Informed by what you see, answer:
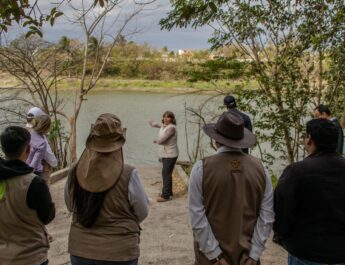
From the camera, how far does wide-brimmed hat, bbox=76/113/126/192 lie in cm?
254

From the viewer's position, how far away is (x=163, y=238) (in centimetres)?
529

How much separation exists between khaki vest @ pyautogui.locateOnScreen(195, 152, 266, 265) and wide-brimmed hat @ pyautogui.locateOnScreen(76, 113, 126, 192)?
1.61 feet

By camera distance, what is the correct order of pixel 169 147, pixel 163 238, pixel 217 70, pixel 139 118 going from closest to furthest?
1. pixel 163 238
2. pixel 169 147
3. pixel 217 70
4. pixel 139 118

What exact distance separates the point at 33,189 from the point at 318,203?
1.53 meters

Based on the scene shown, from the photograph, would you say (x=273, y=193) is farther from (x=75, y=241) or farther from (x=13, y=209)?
(x=13, y=209)

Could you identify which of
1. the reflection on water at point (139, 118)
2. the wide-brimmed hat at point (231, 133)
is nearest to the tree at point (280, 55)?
the reflection on water at point (139, 118)

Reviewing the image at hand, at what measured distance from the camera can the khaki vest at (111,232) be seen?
8.41 feet

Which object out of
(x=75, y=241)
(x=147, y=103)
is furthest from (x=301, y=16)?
(x=147, y=103)

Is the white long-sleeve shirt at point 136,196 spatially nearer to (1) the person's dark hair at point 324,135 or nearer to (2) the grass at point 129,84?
(1) the person's dark hair at point 324,135

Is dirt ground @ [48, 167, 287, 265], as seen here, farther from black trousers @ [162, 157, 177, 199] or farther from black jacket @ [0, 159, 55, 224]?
black jacket @ [0, 159, 55, 224]

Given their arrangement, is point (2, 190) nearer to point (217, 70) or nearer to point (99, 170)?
point (99, 170)

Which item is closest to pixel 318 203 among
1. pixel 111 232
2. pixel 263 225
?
pixel 263 225

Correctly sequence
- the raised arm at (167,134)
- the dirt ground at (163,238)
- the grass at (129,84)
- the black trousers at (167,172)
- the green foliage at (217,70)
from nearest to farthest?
the dirt ground at (163,238) → the raised arm at (167,134) → the black trousers at (167,172) → the green foliage at (217,70) → the grass at (129,84)

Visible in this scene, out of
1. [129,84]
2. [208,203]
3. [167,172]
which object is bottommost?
[129,84]
